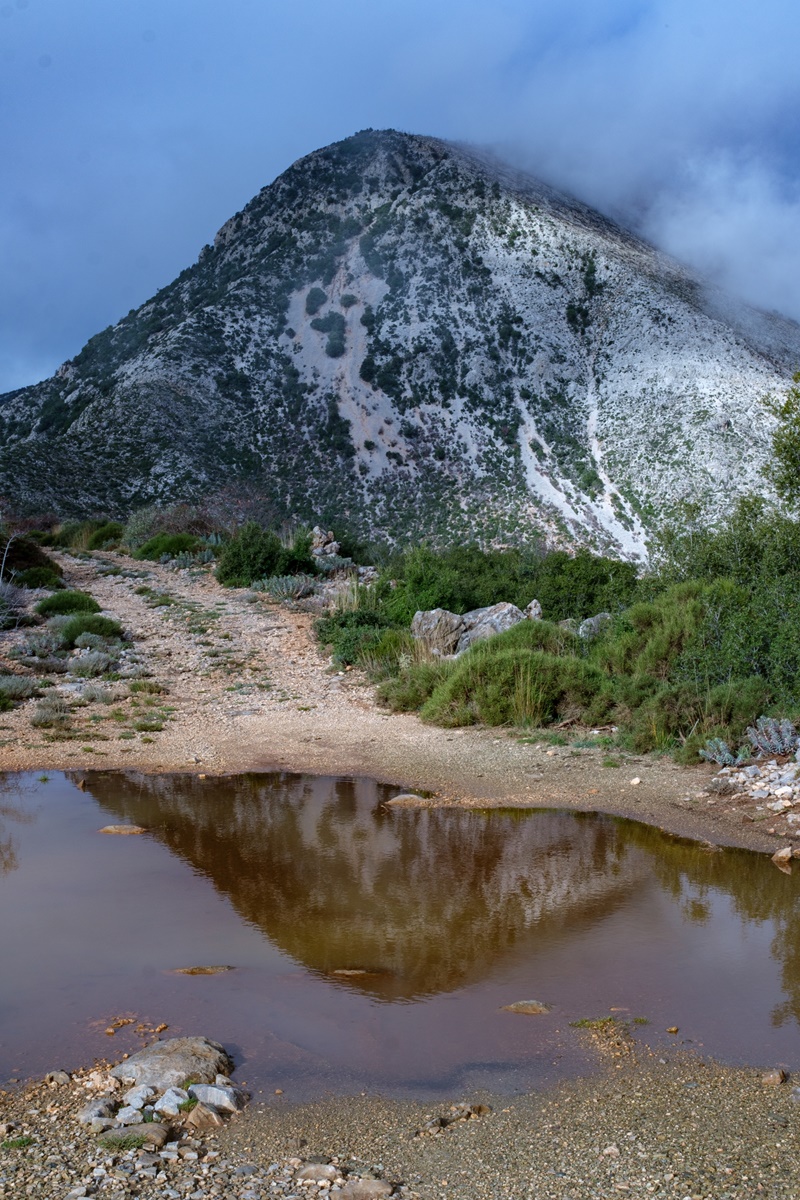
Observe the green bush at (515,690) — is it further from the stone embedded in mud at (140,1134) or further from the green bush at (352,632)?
the stone embedded in mud at (140,1134)

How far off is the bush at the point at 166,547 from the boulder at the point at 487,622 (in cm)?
1500

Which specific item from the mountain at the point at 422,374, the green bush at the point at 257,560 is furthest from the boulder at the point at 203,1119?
the mountain at the point at 422,374

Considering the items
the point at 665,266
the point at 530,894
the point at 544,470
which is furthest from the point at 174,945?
the point at 665,266

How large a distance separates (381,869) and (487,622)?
8657mm

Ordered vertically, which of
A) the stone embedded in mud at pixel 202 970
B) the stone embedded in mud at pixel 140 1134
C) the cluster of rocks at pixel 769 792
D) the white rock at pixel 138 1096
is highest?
the cluster of rocks at pixel 769 792

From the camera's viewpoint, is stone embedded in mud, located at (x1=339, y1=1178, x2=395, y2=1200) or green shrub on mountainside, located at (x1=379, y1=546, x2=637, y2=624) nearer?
stone embedded in mud, located at (x1=339, y1=1178, x2=395, y2=1200)

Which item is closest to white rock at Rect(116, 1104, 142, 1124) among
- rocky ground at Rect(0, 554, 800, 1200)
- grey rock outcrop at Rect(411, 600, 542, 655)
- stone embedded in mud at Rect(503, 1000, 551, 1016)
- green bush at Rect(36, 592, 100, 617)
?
rocky ground at Rect(0, 554, 800, 1200)

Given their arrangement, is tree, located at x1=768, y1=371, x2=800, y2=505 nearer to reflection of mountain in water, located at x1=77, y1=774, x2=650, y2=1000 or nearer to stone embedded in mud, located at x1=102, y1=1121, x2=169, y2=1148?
reflection of mountain in water, located at x1=77, y1=774, x2=650, y2=1000

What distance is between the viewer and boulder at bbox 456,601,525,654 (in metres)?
15.5

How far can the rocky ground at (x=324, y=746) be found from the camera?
9.34 m

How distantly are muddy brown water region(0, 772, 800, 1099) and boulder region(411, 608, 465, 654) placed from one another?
6.57 m

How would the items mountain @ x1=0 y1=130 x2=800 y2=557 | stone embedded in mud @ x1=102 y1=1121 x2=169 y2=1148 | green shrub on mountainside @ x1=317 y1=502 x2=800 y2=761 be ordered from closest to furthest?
stone embedded in mud @ x1=102 y1=1121 x2=169 y2=1148 < green shrub on mountainside @ x1=317 y1=502 x2=800 y2=761 < mountain @ x1=0 y1=130 x2=800 y2=557

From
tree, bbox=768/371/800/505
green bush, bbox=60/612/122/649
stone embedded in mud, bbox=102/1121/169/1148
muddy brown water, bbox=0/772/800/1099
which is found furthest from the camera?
tree, bbox=768/371/800/505

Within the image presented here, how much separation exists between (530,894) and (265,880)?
6.75 feet
